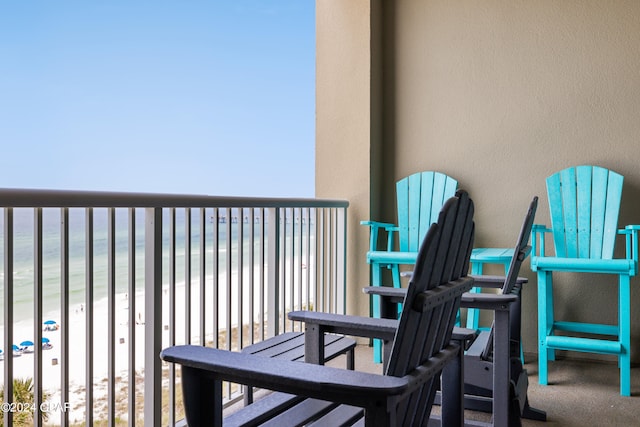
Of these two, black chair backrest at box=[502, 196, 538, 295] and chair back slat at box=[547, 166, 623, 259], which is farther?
chair back slat at box=[547, 166, 623, 259]

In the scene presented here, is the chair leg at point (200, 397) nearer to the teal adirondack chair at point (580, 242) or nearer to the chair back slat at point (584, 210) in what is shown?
the teal adirondack chair at point (580, 242)

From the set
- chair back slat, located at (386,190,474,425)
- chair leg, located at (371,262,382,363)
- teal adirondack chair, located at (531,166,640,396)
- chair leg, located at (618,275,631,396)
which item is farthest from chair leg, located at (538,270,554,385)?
chair back slat, located at (386,190,474,425)

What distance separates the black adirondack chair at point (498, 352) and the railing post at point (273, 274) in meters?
0.95

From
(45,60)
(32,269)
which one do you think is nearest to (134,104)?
(45,60)

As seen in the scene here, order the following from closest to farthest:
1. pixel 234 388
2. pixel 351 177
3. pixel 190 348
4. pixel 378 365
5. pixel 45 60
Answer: pixel 190 348
pixel 234 388
pixel 378 365
pixel 351 177
pixel 45 60

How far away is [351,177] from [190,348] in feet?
9.81

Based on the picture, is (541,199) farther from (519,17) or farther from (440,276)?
(440,276)

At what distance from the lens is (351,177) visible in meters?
4.15

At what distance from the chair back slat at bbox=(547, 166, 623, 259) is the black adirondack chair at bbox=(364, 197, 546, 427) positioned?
116 centimetres

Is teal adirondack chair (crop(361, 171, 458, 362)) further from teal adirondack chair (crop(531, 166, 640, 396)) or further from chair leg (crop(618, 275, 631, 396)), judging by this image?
chair leg (crop(618, 275, 631, 396))

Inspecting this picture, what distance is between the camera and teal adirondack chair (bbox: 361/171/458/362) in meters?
3.86

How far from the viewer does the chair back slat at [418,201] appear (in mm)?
3869

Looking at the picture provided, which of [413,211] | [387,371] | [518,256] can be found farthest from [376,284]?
[387,371]

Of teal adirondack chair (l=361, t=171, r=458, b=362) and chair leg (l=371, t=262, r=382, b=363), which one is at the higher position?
teal adirondack chair (l=361, t=171, r=458, b=362)
